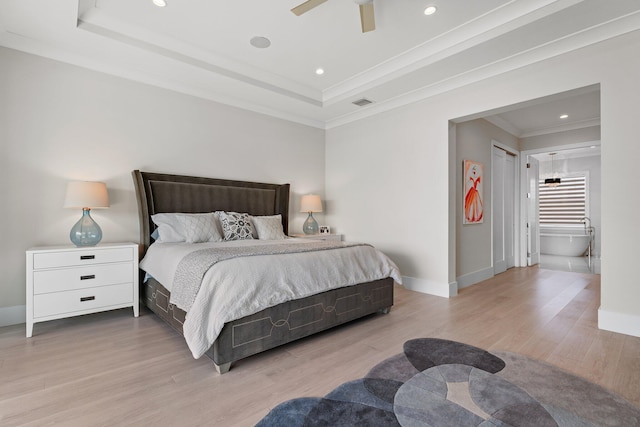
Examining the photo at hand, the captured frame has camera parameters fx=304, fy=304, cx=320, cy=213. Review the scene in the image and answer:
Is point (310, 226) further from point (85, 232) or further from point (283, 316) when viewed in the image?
point (85, 232)

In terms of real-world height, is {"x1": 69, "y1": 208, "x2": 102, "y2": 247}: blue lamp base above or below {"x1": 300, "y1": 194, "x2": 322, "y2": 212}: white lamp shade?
below

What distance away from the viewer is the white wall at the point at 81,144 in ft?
9.62

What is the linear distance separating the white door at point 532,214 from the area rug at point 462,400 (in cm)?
485

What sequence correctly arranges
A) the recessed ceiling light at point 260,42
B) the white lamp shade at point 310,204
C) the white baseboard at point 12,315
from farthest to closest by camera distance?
the white lamp shade at point 310,204 → the recessed ceiling light at point 260,42 → the white baseboard at point 12,315

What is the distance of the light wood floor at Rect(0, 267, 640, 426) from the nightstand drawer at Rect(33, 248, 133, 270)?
1.99 feet

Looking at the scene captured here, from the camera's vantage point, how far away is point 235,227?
3.73 meters

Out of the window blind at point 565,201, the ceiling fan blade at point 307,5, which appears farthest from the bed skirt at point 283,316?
the window blind at point 565,201

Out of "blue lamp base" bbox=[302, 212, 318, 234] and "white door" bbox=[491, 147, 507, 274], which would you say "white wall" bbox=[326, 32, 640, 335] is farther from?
"white door" bbox=[491, 147, 507, 274]

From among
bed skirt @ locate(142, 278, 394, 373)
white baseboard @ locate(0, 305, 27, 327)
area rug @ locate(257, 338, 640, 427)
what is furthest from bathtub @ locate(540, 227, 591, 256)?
white baseboard @ locate(0, 305, 27, 327)

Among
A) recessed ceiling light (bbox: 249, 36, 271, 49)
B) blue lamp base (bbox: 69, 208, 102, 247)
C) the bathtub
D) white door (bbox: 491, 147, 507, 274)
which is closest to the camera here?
blue lamp base (bbox: 69, 208, 102, 247)

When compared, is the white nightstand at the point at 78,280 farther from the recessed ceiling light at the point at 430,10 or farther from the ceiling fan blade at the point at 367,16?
the recessed ceiling light at the point at 430,10

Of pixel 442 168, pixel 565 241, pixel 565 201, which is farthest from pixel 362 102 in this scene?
pixel 565 201

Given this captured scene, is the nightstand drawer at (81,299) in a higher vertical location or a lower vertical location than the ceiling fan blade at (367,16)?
lower

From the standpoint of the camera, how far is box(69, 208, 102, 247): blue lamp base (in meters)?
2.99
